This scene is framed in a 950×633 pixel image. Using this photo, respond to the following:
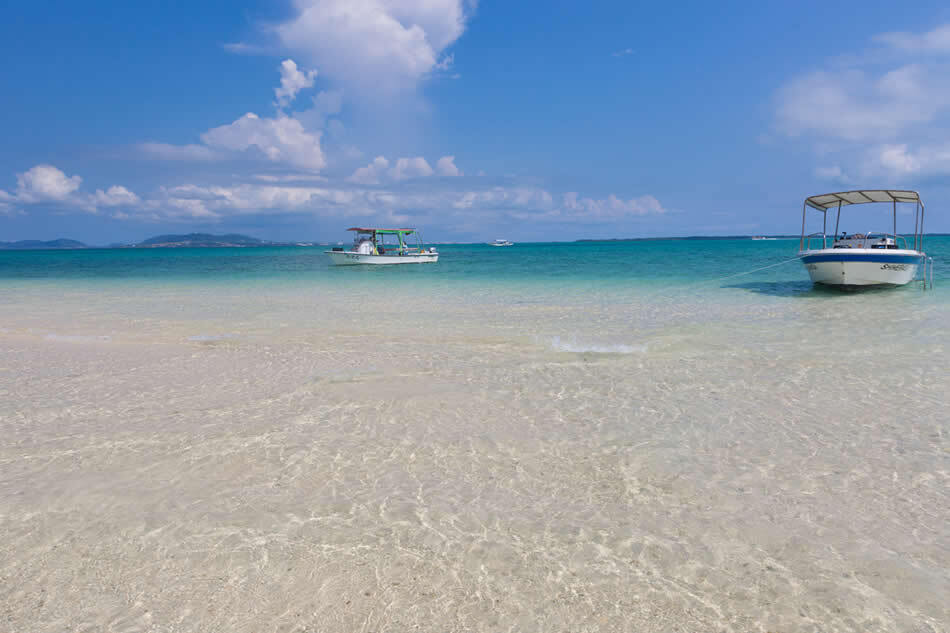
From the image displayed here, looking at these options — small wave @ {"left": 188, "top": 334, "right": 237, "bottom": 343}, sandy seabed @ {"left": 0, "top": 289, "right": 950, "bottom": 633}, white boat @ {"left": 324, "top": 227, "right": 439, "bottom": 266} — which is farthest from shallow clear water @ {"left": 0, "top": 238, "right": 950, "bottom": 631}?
white boat @ {"left": 324, "top": 227, "right": 439, "bottom": 266}

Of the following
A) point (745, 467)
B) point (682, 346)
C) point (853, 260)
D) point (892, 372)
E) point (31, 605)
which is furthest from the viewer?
point (853, 260)

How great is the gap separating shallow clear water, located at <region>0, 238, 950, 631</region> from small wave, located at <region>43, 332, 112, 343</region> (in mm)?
1665

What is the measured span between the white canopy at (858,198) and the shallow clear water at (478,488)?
1186cm

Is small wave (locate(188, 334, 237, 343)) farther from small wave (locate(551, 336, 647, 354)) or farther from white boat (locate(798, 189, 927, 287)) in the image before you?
white boat (locate(798, 189, 927, 287))

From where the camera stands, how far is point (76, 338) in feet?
38.8

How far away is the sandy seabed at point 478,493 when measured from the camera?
310 cm

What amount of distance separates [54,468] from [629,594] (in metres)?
5.04

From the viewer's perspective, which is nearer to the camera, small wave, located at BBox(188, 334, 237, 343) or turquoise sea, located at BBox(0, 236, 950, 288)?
small wave, located at BBox(188, 334, 237, 343)

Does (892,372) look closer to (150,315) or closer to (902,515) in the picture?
(902,515)

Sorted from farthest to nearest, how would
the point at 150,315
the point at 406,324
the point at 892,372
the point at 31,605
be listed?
the point at 150,315
the point at 406,324
the point at 892,372
the point at 31,605

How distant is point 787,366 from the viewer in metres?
8.57

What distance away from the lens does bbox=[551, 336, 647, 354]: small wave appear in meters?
9.88

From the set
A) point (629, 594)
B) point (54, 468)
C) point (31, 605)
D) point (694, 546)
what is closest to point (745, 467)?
point (694, 546)

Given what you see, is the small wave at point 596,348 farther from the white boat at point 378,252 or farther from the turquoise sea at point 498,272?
the white boat at point 378,252
